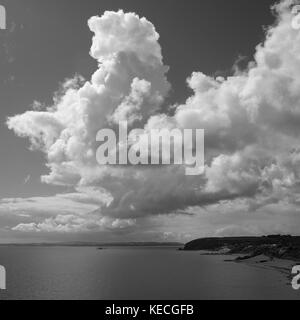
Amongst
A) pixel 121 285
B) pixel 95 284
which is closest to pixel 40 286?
pixel 95 284

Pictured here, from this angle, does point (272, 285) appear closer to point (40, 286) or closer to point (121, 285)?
point (121, 285)
